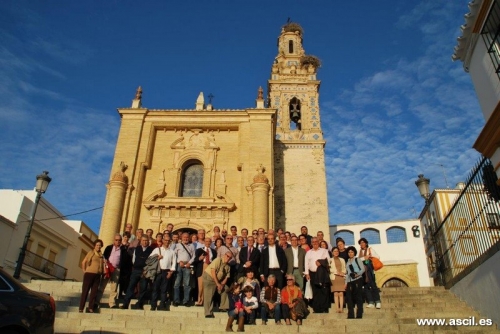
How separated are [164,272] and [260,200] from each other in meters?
8.57

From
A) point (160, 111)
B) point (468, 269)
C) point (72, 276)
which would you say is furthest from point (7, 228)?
point (468, 269)

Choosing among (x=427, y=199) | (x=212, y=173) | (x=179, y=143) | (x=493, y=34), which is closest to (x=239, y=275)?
(x=427, y=199)

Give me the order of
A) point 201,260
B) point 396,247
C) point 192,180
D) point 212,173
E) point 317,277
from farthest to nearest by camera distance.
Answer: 1. point 396,247
2. point 192,180
3. point 212,173
4. point 201,260
5. point 317,277

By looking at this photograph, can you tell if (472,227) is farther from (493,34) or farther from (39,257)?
(39,257)

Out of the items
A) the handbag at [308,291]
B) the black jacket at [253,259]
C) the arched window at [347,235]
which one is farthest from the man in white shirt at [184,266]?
the arched window at [347,235]

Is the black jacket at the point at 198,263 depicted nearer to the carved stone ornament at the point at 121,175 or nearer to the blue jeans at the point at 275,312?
the blue jeans at the point at 275,312

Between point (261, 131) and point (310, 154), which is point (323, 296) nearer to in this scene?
point (261, 131)

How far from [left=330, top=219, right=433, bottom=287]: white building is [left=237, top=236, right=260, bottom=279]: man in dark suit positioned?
23162 millimetres

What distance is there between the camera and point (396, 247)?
32.0m

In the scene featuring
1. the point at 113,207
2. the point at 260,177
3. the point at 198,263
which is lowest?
the point at 198,263

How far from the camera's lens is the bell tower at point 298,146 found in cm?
2058

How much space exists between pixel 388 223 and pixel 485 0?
27.9m

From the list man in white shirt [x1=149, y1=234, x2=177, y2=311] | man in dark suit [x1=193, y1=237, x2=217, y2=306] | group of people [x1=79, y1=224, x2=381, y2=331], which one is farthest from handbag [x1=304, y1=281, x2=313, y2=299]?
man in white shirt [x1=149, y1=234, x2=177, y2=311]

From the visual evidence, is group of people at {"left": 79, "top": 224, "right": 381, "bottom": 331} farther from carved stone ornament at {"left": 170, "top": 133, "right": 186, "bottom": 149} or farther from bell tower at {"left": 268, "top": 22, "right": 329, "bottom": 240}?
bell tower at {"left": 268, "top": 22, "right": 329, "bottom": 240}
